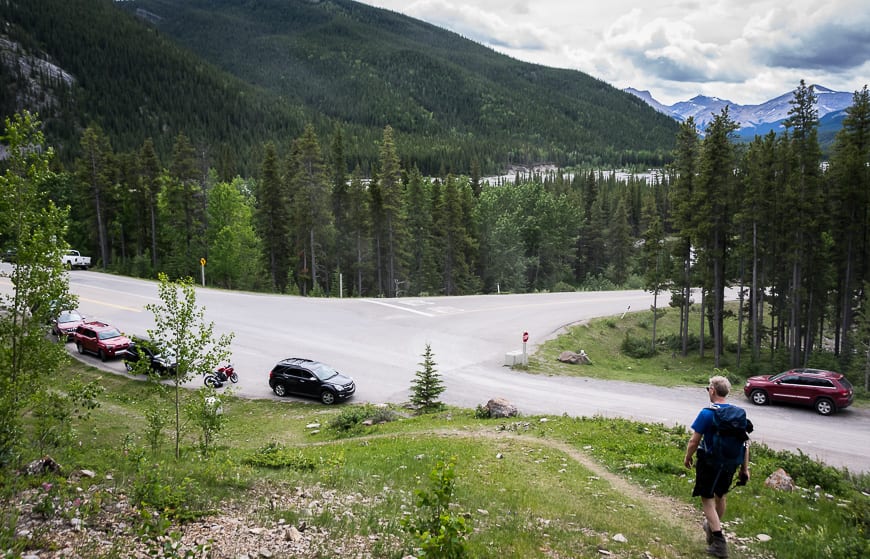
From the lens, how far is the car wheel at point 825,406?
19453 mm

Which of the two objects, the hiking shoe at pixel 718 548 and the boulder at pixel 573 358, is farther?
the boulder at pixel 573 358

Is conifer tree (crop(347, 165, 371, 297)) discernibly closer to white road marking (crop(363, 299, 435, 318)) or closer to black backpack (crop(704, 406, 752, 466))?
white road marking (crop(363, 299, 435, 318))

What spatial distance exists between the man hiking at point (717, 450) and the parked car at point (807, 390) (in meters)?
16.6

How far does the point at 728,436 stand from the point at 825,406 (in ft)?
Answer: 56.5

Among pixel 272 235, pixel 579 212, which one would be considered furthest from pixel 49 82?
pixel 579 212

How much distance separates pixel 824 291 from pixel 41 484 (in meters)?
45.0

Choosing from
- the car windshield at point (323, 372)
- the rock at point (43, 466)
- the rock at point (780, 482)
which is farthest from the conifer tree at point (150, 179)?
the rock at point (780, 482)

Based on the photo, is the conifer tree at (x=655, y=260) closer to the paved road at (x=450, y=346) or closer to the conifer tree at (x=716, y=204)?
the conifer tree at (x=716, y=204)

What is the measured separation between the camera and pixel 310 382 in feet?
70.9

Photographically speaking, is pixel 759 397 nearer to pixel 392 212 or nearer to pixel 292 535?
pixel 292 535

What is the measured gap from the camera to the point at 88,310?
1384 inches

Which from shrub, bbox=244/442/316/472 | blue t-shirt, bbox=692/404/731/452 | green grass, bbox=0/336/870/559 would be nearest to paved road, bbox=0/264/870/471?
green grass, bbox=0/336/870/559

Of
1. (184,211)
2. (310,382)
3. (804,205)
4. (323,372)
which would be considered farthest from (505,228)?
(310,382)

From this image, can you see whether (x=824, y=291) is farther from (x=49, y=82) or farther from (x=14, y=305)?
(x=49, y=82)
